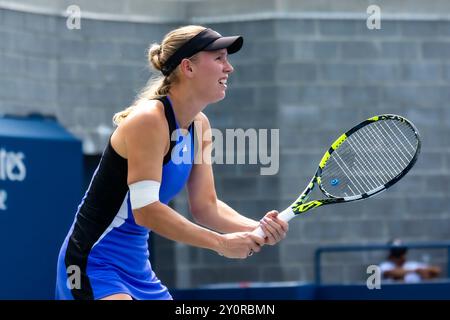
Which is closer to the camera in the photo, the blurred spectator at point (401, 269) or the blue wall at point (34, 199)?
the blue wall at point (34, 199)

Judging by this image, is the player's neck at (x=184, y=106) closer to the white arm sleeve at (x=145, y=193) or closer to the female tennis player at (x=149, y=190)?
the female tennis player at (x=149, y=190)

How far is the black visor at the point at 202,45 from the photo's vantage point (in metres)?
4.94

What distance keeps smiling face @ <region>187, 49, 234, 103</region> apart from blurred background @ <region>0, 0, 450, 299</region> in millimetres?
5577

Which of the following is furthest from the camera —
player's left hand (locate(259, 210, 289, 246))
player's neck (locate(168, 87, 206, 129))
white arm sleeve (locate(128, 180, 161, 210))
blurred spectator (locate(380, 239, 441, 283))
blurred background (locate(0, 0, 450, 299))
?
blurred background (locate(0, 0, 450, 299))

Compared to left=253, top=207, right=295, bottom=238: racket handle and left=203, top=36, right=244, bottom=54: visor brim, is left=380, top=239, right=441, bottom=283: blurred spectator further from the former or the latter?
left=203, top=36, right=244, bottom=54: visor brim

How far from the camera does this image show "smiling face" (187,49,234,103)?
4941 mm

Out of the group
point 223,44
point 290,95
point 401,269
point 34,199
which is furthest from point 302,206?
point 290,95

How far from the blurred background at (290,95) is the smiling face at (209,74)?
18.3ft

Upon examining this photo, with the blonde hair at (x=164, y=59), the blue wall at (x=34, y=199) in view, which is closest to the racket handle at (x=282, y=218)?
the blonde hair at (x=164, y=59)

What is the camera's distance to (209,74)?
495 cm

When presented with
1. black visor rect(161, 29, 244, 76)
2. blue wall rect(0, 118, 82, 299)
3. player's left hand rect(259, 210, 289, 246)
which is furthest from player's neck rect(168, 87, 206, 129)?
blue wall rect(0, 118, 82, 299)

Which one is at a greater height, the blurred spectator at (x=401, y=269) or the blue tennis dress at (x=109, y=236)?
the blue tennis dress at (x=109, y=236)
